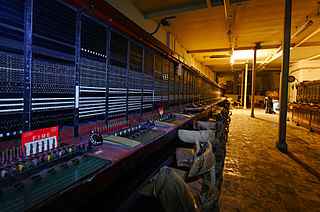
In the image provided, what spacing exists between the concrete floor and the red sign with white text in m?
2.09

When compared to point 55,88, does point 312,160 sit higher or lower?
lower

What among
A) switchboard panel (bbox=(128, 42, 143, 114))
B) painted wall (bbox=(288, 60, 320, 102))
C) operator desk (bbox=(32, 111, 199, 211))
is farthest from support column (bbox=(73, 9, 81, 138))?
painted wall (bbox=(288, 60, 320, 102))

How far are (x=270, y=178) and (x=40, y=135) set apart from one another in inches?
136

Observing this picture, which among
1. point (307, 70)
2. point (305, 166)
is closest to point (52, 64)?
point (305, 166)

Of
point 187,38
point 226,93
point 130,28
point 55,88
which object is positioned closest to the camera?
point 55,88

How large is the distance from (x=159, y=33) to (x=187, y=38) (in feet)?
7.66

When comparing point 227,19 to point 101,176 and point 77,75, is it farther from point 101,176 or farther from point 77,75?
point 101,176

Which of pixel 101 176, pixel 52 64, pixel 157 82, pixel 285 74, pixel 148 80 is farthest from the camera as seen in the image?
pixel 285 74

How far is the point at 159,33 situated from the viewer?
5.39 metres

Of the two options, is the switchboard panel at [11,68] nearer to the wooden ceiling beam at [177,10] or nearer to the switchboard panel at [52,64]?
the switchboard panel at [52,64]

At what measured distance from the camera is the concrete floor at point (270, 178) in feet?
7.14

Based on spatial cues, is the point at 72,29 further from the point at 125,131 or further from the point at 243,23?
the point at 243,23

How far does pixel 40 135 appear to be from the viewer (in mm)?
1164

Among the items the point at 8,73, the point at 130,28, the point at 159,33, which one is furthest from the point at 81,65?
the point at 159,33
